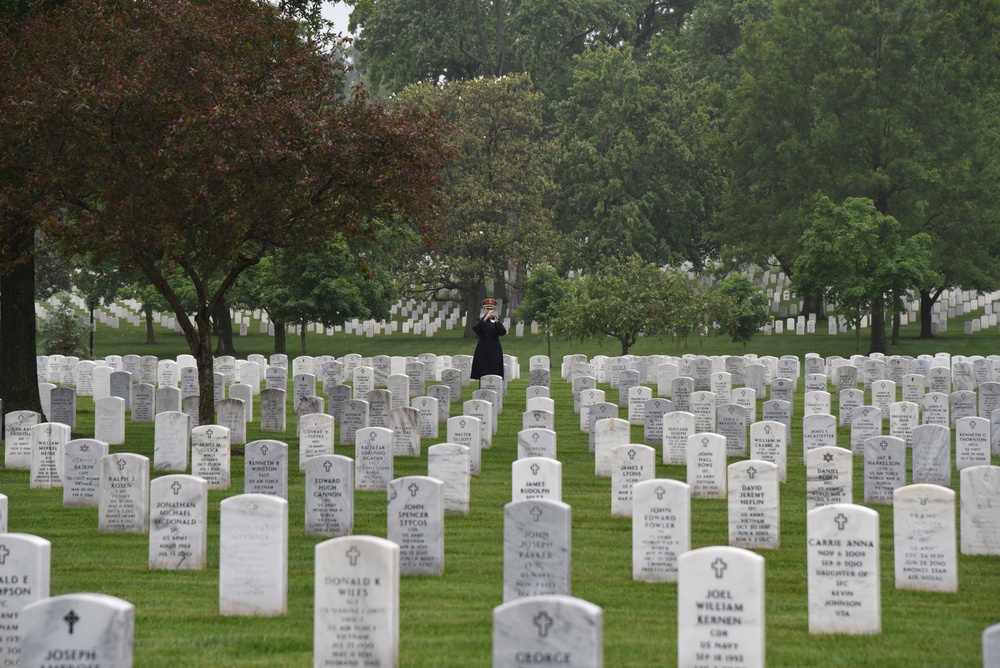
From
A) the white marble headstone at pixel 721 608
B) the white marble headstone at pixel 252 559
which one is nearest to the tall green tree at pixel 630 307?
the white marble headstone at pixel 252 559

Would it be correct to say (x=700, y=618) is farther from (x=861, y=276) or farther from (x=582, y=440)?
(x=861, y=276)

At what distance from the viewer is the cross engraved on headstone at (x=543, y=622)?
741cm

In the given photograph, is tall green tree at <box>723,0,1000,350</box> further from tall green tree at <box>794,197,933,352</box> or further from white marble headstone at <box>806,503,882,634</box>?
white marble headstone at <box>806,503,882,634</box>

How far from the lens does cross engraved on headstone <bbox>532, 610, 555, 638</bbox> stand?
7.41 m

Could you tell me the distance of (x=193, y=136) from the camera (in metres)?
18.3

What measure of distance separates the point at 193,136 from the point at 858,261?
95.6ft

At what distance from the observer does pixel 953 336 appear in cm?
5378

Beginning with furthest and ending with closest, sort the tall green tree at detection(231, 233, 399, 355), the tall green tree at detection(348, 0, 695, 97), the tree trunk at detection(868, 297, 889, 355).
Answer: the tall green tree at detection(348, 0, 695, 97) < the tree trunk at detection(868, 297, 889, 355) < the tall green tree at detection(231, 233, 399, 355)

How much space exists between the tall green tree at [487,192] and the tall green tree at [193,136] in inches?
1324

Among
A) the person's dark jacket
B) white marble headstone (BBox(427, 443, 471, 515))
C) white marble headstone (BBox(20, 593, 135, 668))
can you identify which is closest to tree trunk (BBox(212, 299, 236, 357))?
the person's dark jacket

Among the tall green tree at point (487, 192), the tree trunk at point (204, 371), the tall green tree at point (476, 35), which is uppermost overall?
the tall green tree at point (476, 35)

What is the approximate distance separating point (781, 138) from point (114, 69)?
37.6 meters

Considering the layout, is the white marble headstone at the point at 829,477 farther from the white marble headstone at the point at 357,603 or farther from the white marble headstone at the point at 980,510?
the white marble headstone at the point at 357,603

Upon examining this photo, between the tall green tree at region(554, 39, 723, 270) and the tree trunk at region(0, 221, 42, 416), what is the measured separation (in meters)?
35.2
